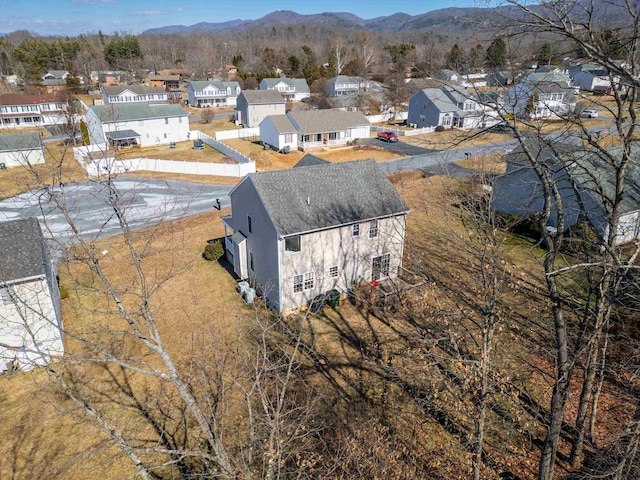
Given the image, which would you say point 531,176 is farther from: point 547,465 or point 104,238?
point 104,238

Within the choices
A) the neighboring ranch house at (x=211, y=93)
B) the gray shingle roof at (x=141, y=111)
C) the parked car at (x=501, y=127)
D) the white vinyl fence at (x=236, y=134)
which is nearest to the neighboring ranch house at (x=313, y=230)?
the parked car at (x=501, y=127)

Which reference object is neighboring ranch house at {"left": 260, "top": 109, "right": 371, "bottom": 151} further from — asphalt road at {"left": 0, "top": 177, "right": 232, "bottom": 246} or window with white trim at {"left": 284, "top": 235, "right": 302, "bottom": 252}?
window with white trim at {"left": 284, "top": 235, "right": 302, "bottom": 252}

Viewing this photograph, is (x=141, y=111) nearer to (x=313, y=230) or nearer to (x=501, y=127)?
(x=313, y=230)

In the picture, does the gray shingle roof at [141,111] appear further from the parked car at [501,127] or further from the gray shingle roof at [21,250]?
the parked car at [501,127]

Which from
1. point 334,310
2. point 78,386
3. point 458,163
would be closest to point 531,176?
point 458,163

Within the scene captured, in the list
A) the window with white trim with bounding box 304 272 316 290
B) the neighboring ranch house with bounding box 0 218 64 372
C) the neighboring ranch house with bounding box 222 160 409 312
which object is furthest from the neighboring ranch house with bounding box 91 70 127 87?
the window with white trim with bounding box 304 272 316 290

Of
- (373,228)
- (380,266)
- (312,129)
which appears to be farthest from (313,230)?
(312,129)
